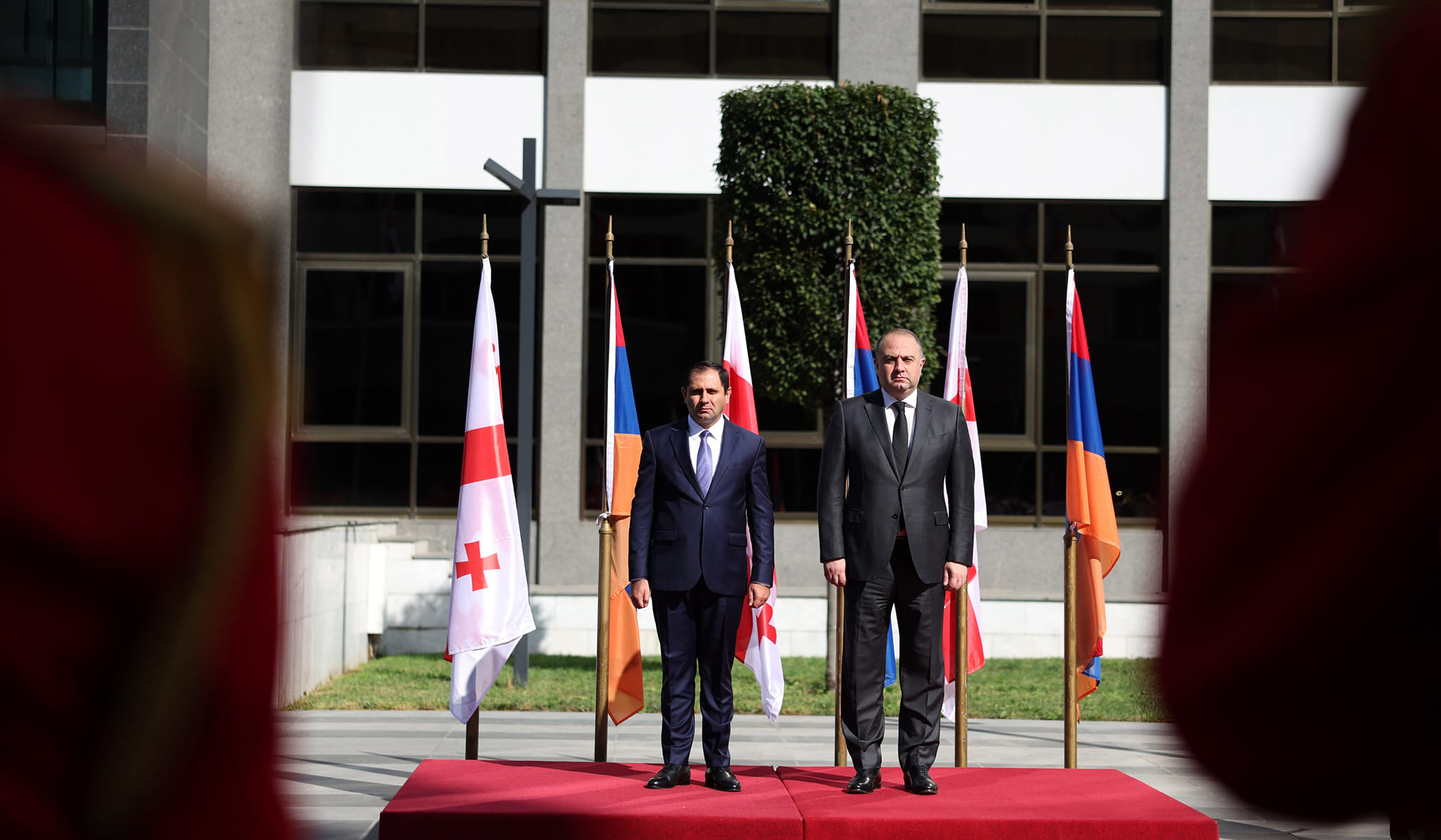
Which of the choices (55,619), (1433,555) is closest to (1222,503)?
(1433,555)

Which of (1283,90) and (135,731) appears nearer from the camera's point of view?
(135,731)

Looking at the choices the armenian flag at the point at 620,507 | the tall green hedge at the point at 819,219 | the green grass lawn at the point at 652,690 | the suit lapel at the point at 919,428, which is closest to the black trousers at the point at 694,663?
the armenian flag at the point at 620,507

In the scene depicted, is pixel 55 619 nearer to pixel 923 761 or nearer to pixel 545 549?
pixel 923 761

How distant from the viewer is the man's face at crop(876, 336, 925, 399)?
6609 millimetres

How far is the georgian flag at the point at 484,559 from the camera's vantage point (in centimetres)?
729

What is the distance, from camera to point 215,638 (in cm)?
91

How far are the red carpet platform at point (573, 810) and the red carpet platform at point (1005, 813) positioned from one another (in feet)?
0.65

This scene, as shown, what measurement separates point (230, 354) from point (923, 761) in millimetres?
5780

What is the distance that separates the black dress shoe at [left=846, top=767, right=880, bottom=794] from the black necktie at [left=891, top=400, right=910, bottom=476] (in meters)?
1.39

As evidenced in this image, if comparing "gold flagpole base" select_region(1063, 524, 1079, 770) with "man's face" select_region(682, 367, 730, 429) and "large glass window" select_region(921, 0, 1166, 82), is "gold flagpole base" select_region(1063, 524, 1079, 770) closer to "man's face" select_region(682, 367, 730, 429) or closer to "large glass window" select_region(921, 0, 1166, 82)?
"man's face" select_region(682, 367, 730, 429)

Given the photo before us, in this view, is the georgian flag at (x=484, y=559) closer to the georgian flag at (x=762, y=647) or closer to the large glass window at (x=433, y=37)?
the georgian flag at (x=762, y=647)

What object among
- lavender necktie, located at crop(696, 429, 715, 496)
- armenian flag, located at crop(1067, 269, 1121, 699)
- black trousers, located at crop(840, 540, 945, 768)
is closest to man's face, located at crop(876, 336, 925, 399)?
black trousers, located at crop(840, 540, 945, 768)

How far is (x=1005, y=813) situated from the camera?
5.74 m

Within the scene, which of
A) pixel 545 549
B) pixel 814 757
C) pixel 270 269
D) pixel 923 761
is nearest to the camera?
pixel 270 269
